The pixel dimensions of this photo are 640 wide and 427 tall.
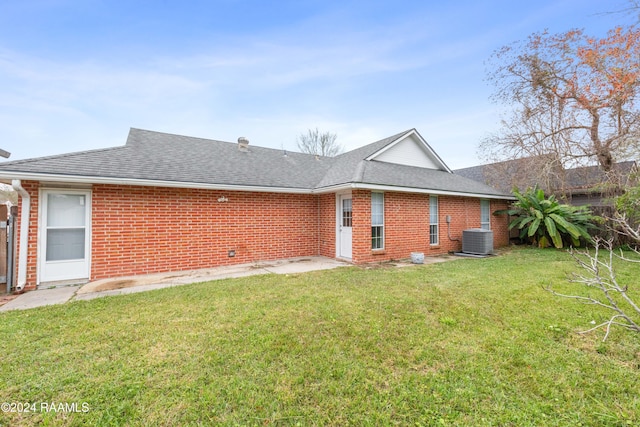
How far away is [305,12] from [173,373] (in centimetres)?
1110

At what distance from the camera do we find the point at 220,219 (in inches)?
322

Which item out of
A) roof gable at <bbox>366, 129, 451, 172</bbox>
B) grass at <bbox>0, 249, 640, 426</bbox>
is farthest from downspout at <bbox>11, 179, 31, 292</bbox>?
roof gable at <bbox>366, 129, 451, 172</bbox>

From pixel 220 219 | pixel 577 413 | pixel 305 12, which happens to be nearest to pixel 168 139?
pixel 220 219

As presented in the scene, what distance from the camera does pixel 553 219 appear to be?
10.7 meters

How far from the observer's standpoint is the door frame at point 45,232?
5977mm

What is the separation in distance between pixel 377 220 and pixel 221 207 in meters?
5.13

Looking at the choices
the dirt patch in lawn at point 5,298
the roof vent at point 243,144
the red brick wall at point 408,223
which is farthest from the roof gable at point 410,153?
the dirt patch in lawn at point 5,298

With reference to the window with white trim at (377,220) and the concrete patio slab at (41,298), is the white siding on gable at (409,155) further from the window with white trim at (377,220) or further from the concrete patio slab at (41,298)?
the concrete patio slab at (41,298)

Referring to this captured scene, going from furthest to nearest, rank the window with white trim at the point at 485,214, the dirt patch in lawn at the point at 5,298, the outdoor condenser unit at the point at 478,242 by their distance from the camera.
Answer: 1. the window with white trim at the point at 485,214
2. the outdoor condenser unit at the point at 478,242
3. the dirt patch in lawn at the point at 5,298

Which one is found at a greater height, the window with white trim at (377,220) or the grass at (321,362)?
the window with white trim at (377,220)

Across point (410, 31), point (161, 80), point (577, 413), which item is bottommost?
Result: point (577, 413)

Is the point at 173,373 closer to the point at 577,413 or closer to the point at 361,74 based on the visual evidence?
the point at 577,413

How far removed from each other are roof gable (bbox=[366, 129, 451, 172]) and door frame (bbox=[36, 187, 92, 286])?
8.90 meters

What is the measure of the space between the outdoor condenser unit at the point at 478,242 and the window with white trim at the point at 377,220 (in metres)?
4.04
